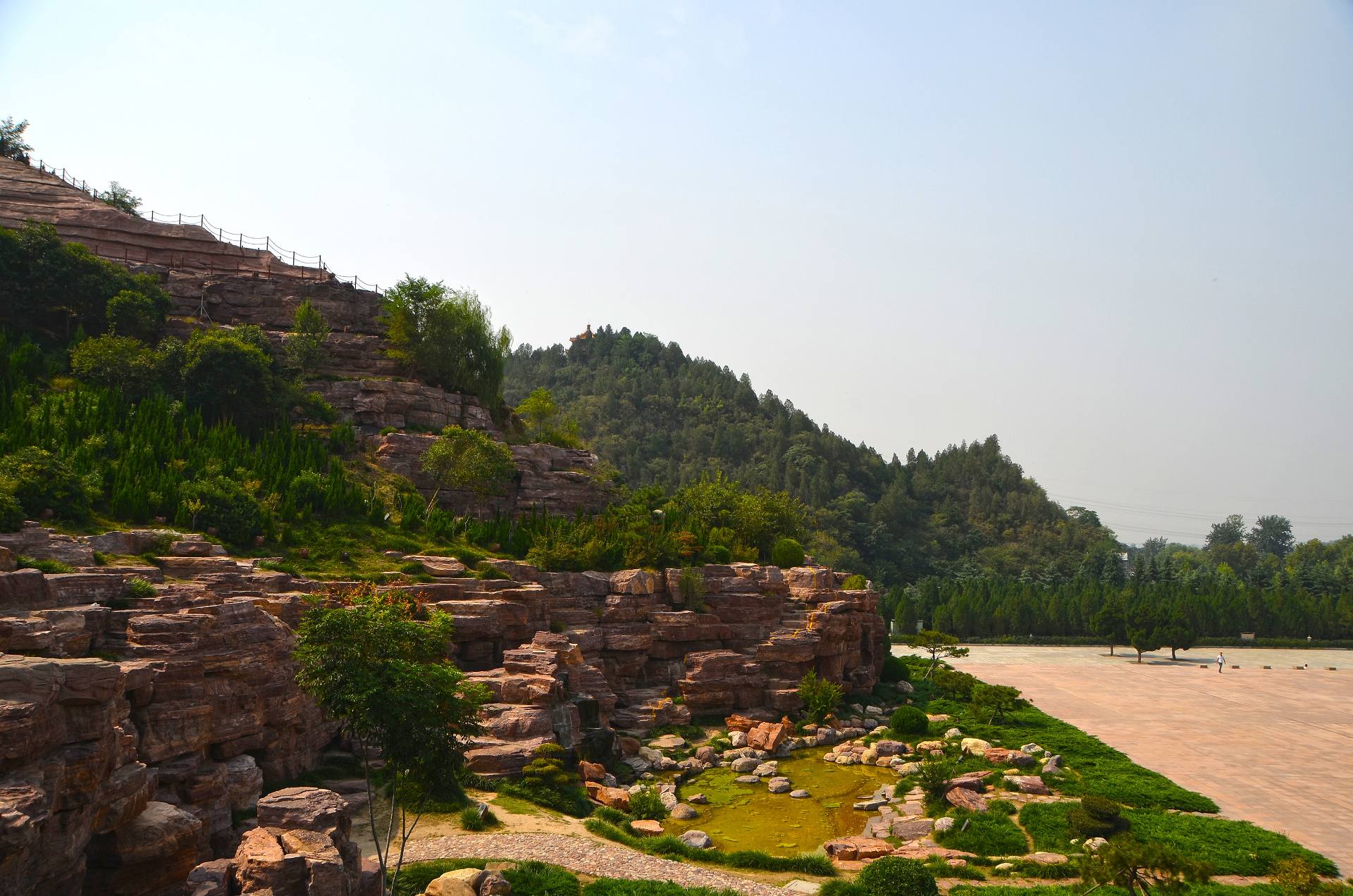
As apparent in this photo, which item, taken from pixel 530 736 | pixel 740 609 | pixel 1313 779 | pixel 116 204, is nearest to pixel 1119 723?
pixel 1313 779

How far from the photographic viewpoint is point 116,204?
4906cm

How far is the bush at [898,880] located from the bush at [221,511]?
2007 cm

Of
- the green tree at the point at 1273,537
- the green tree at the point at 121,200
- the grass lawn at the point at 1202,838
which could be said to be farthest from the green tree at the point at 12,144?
the green tree at the point at 1273,537

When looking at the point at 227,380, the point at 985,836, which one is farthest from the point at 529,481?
the point at 985,836

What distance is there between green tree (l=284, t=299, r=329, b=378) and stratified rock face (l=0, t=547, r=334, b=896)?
19833 mm

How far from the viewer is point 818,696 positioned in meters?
29.6

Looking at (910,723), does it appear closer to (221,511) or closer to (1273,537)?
(221,511)

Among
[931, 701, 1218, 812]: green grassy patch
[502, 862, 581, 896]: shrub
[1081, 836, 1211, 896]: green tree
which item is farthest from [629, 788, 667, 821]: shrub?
[931, 701, 1218, 812]: green grassy patch

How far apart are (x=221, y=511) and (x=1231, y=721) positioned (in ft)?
120

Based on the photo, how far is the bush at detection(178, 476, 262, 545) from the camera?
2478cm

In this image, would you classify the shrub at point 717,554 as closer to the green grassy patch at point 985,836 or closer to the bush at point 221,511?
the green grassy patch at point 985,836

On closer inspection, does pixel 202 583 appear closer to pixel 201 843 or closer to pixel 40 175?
pixel 201 843

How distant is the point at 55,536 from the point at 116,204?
38.0 m

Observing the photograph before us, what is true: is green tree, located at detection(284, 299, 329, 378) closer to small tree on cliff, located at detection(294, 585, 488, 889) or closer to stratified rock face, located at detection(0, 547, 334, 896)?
stratified rock face, located at detection(0, 547, 334, 896)
